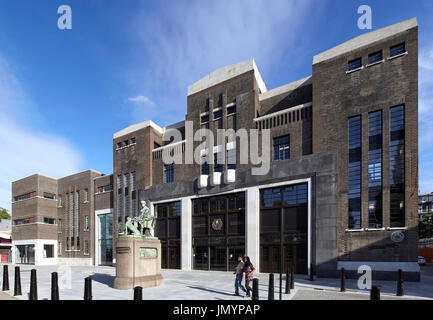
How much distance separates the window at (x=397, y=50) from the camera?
67.3 feet

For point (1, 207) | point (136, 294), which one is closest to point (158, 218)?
point (136, 294)

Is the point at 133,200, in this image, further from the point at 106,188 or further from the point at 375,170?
the point at 375,170

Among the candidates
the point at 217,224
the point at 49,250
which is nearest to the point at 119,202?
the point at 217,224

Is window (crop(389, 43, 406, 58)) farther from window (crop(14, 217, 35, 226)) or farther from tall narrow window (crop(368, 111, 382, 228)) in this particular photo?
window (crop(14, 217, 35, 226))

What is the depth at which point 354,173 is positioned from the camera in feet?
69.3

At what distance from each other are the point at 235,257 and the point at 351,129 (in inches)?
569

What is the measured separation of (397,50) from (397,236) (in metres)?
13.2

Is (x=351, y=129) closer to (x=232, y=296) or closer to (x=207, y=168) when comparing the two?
(x=207, y=168)

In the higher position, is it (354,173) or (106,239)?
(354,173)

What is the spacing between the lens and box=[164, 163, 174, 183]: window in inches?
1243

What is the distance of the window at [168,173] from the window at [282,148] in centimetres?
1196

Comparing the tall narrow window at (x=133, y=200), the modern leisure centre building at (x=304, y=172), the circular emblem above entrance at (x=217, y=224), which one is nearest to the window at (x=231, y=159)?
the modern leisure centre building at (x=304, y=172)

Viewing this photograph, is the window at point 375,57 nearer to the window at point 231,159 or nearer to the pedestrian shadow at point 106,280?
the window at point 231,159

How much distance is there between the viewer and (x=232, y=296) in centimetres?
1277
